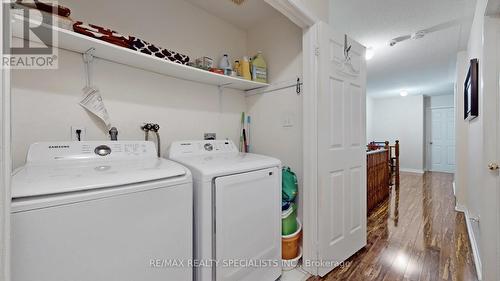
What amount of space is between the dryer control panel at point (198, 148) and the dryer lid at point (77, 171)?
0.18m

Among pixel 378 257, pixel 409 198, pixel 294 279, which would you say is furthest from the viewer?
pixel 409 198

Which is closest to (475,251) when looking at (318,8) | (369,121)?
(318,8)

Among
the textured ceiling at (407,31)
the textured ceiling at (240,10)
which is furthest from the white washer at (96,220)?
the textured ceiling at (407,31)

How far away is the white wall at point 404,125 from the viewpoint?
20.4 feet

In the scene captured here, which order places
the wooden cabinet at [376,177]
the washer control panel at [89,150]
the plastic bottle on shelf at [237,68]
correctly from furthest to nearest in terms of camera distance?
the wooden cabinet at [376,177]
the plastic bottle on shelf at [237,68]
the washer control panel at [89,150]

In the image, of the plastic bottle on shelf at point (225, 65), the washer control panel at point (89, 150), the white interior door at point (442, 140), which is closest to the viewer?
the washer control panel at point (89, 150)

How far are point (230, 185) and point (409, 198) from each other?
12.1ft

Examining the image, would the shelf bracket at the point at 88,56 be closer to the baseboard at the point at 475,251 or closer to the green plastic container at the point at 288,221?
the green plastic container at the point at 288,221

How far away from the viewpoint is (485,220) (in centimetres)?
141

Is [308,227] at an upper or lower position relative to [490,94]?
lower

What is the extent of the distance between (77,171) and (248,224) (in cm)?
94

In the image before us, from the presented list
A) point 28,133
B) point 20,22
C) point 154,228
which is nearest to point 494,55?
point 154,228

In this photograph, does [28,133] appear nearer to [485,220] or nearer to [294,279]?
[294,279]

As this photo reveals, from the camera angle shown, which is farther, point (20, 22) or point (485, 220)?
point (485, 220)
